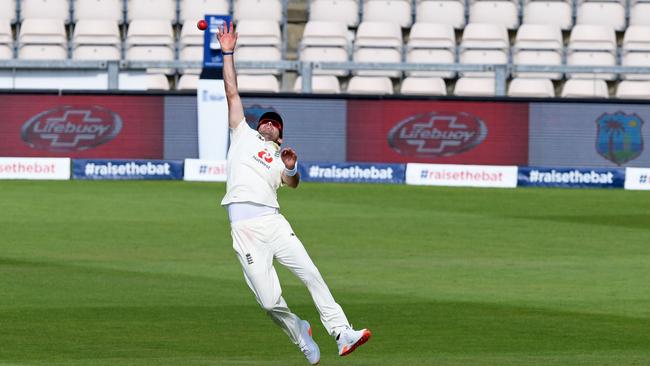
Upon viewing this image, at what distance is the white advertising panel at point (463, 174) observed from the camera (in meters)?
29.0

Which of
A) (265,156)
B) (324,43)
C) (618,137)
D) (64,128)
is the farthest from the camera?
(324,43)

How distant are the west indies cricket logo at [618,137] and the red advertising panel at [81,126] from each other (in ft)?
28.6

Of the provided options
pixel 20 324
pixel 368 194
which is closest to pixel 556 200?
pixel 368 194

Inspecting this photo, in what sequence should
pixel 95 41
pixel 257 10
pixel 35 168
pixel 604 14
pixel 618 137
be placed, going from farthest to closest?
pixel 604 14
pixel 257 10
pixel 95 41
pixel 35 168
pixel 618 137

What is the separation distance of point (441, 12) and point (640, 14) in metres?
4.50

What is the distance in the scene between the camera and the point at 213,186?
2834 centimetres

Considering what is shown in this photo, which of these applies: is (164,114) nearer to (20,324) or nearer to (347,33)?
(347,33)

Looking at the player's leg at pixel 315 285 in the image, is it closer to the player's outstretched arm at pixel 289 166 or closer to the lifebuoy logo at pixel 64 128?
the player's outstretched arm at pixel 289 166

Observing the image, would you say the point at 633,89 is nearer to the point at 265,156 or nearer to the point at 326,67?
the point at 326,67

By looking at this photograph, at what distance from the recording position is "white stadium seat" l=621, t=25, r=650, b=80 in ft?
103

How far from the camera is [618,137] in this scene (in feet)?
94.4

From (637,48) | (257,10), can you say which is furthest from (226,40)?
(257,10)

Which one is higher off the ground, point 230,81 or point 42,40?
point 42,40

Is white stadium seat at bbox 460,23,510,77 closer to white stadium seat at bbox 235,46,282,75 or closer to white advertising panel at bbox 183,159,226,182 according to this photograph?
white stadium seat at bbox 235,46,282,75
